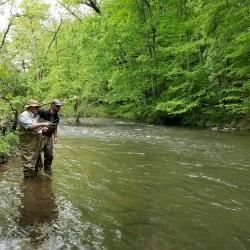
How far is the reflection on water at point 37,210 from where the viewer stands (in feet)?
12.2

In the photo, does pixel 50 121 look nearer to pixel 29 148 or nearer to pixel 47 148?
pixel 47 148

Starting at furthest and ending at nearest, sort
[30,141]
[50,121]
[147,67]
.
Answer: [147,67] → [50,121] → [30,141]

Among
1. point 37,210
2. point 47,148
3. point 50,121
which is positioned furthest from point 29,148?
point 37,210

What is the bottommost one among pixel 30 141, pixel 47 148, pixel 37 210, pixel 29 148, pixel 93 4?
pixel 37 210

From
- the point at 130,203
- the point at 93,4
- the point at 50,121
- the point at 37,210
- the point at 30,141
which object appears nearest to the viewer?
the point at 37,210

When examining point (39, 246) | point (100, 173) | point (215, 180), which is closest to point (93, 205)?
point (39, 246)

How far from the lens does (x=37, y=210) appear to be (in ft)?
14.9

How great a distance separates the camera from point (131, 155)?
29.7ft

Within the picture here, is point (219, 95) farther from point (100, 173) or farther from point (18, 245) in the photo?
point (18, 245)

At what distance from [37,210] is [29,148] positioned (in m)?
1.90

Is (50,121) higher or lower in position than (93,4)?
lower

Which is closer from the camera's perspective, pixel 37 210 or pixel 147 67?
pixel 37 210

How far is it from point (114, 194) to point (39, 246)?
212 cm

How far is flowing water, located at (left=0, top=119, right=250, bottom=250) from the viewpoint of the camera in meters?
3.66
